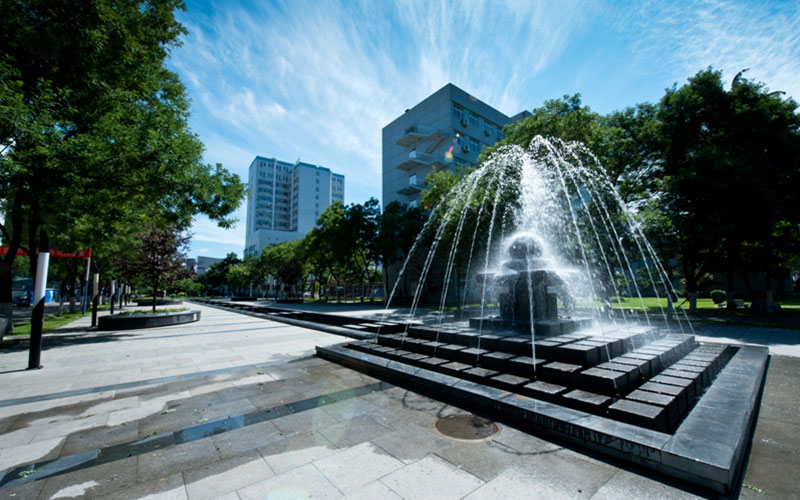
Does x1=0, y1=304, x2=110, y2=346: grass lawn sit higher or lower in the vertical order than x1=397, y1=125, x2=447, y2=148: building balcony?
lower

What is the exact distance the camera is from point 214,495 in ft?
8.52

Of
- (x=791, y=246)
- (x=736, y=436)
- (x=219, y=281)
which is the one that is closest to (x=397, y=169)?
(x=791, y=246)

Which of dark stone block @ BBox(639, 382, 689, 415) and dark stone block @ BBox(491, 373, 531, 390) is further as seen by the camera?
dark stone block @ BBox(491, 373, 531, 390)

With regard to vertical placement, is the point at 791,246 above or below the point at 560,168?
below

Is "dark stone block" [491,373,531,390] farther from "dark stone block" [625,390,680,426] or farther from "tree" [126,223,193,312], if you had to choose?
"tree" [126,223,193,312]

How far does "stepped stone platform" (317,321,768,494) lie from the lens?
288 centimetres

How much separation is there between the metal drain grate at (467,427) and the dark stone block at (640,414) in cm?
128

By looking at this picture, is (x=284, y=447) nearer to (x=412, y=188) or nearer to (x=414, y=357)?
(x=414, y=357)

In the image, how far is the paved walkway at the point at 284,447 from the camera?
2.66 metres

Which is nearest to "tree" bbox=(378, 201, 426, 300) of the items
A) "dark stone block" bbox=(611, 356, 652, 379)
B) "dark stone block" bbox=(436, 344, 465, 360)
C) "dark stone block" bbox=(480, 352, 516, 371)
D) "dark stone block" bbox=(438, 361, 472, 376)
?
"dark stone block" bbox=(436, 344, 465, 360)

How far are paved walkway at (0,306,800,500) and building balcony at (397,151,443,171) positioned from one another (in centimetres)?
3717

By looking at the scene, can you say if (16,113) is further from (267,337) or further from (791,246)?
(791,246)

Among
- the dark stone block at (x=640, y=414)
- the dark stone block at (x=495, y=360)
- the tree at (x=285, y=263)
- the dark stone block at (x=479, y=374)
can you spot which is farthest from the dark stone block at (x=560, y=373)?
the tree at (x=285, y=263)

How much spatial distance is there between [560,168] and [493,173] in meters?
4.00
